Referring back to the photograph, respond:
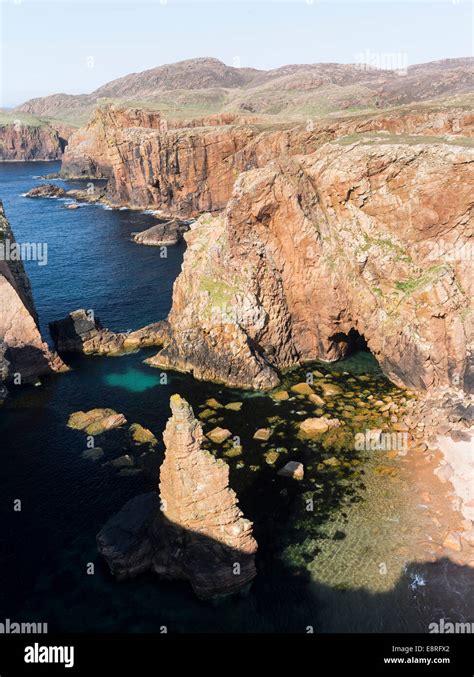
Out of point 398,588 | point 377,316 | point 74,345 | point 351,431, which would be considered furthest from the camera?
point 74,345

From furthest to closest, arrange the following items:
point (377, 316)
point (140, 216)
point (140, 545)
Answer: point (140, 216) < point (377, 316) < point (140, 545)

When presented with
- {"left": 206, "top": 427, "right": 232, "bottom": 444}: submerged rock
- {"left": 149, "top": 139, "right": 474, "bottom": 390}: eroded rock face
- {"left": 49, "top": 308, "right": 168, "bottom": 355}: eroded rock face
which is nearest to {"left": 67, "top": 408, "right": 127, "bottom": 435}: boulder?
{"left": 206, "top": 427, "right": 232, "bottom": 444}: submerged rock

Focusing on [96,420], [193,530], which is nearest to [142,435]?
[96,420]

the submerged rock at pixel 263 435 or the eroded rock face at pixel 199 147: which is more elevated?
the eroded rock face at pixel 199 147

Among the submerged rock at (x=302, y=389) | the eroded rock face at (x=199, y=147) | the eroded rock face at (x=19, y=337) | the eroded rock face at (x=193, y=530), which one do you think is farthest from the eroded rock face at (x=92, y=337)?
the eroded rock face at (x=199, y=147)

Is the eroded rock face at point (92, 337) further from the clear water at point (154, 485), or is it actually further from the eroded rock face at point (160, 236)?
the eroded rock face at point (160, 236)

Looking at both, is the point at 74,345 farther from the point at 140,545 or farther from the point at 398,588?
the point at 398,588

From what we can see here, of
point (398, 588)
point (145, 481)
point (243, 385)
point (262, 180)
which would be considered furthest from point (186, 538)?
point (262, 180)
